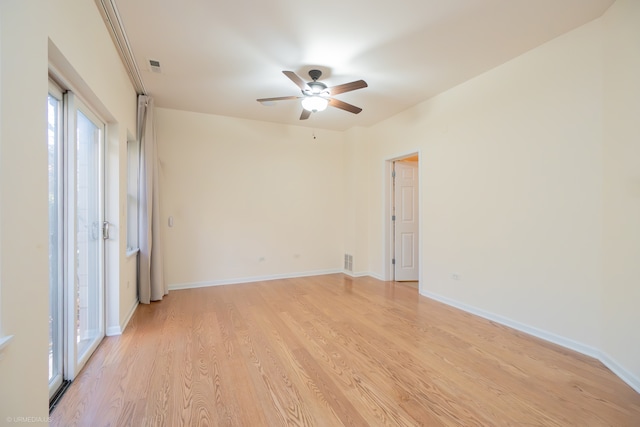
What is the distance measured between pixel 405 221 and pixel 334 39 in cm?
333

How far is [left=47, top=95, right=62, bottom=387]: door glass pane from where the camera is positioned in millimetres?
1870

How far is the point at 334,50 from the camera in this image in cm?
274

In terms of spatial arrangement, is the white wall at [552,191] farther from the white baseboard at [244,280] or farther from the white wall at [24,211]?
the white wall at [24,211]

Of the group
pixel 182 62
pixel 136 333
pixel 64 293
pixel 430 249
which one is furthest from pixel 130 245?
pixel 430 249

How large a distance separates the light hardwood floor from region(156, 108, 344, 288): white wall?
4.50 ft

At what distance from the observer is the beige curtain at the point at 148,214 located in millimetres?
3539

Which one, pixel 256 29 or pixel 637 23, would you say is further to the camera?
pixel 256 29

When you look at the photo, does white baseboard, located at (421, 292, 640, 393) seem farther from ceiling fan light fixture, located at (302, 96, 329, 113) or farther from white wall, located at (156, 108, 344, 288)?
ceiling fan light fixture, located at (302, 96, 329, 113)

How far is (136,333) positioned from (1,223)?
2190 mm

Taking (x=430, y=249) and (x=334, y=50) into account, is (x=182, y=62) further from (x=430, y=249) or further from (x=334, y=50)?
(x=430, y=249)

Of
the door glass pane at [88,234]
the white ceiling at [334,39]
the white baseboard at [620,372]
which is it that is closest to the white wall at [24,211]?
the door glass pane at [88,234]

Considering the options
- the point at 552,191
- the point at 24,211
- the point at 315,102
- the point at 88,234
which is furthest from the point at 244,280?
the point at 552,191

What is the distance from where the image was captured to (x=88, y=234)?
96.3 inches

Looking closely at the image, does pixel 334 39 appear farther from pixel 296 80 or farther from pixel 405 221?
pixel 405 221
